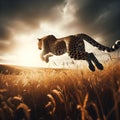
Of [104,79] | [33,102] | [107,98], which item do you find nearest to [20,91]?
[33,102]

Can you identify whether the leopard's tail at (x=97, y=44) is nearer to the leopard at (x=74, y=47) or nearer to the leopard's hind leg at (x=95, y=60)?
the leopard at (x=74, y=47)

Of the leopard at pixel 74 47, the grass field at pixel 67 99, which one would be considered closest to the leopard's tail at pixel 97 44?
the leopard at pixel 74 47

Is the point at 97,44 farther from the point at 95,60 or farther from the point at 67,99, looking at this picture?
the point at 67,99

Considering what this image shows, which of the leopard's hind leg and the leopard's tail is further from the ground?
the leopard's tail

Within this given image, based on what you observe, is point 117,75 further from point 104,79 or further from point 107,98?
point 107,98

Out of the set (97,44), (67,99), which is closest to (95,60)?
(97,44)

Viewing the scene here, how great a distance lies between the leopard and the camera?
7.72 meters

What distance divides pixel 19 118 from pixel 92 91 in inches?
39.7

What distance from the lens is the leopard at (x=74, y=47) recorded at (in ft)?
25.3

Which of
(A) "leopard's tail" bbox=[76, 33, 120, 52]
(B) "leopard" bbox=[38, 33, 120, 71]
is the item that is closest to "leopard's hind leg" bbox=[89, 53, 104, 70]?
(B) "leopard" bbox=[38, 33, 120, 71]

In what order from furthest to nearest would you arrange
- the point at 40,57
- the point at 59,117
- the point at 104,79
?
the point at 40,57
the point at 104,79
the point at 59,117

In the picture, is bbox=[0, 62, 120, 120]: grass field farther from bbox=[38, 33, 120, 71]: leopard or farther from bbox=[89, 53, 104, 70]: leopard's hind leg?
bbox=[38, 33, 120, 71]: leopard

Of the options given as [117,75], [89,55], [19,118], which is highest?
[89,55]

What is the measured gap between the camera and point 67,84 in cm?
428
